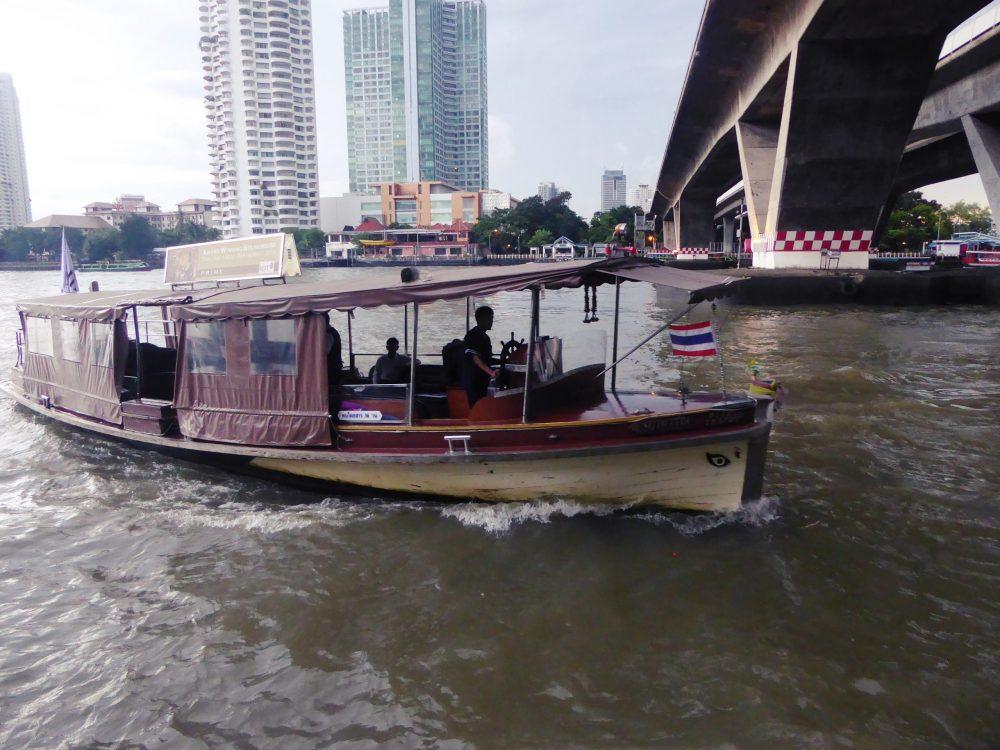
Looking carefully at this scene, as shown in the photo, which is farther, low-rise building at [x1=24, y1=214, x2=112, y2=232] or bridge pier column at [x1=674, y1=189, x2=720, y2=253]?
low-rise building at [x1=24, y1=214, x2=112, y2=232]

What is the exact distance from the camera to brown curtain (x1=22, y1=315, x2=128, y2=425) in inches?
289

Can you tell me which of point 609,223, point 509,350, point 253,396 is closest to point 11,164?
point 609,223

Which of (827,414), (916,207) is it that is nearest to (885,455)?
(827,414)

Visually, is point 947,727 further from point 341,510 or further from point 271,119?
point 271,119

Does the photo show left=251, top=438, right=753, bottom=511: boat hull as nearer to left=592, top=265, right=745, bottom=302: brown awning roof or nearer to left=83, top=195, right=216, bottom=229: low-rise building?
left=592, top=265, right=745, bottom=302: brown awning roof

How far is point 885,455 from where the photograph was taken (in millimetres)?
7129

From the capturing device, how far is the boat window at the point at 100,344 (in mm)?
7395

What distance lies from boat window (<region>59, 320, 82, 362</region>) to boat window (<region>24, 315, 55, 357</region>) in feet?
1.39

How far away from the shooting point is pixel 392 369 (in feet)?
21.8

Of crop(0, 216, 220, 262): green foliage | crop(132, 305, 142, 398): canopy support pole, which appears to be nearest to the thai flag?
crop(132, 305, 142, 398): canopy support pole

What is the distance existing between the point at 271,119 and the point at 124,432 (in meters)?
111

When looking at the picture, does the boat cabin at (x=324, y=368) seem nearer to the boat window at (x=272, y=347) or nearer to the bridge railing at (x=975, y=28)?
the boat window at (x=272, y=347)

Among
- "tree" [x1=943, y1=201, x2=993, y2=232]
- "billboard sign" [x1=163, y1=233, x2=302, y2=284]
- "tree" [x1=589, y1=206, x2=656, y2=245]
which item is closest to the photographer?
"billboard sign" [x1=163, y1=233, x2=302, y2=284]

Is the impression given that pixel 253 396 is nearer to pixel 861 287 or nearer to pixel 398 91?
pixel 861 287
